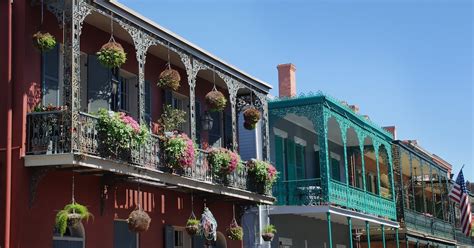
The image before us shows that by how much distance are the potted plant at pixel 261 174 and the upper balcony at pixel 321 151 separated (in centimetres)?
208

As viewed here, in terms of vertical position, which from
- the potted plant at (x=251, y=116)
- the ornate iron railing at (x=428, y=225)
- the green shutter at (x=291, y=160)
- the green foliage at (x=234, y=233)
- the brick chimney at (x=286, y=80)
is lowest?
the green foliage at (x=234, y=233)

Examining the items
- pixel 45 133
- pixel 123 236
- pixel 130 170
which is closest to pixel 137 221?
pixel 130 170

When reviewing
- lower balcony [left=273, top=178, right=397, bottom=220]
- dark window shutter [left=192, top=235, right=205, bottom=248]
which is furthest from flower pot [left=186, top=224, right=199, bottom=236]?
lower balcony [left=273, top=178, right=397, bottom=220]

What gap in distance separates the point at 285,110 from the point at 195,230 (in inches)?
255

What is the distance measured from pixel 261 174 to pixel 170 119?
3221mm

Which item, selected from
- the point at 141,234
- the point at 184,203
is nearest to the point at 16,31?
the point at 141,234

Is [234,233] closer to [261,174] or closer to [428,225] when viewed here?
[261,174]

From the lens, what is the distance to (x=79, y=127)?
480 inches

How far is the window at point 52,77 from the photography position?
13234 millimetres

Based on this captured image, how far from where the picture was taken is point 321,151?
2062 centimetres

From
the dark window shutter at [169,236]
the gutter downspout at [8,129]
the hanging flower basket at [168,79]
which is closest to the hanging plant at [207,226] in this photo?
the dark window shutter at [169,236]

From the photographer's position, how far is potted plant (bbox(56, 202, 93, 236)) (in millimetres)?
12062

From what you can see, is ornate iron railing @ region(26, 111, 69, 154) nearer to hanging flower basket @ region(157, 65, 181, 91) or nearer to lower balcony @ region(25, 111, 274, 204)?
lower balcony @ region(25, 111, 274, 204)

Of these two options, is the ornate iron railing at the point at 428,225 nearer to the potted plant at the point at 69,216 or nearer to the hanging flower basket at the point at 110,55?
the hanging flower basket at the point at 110,55
